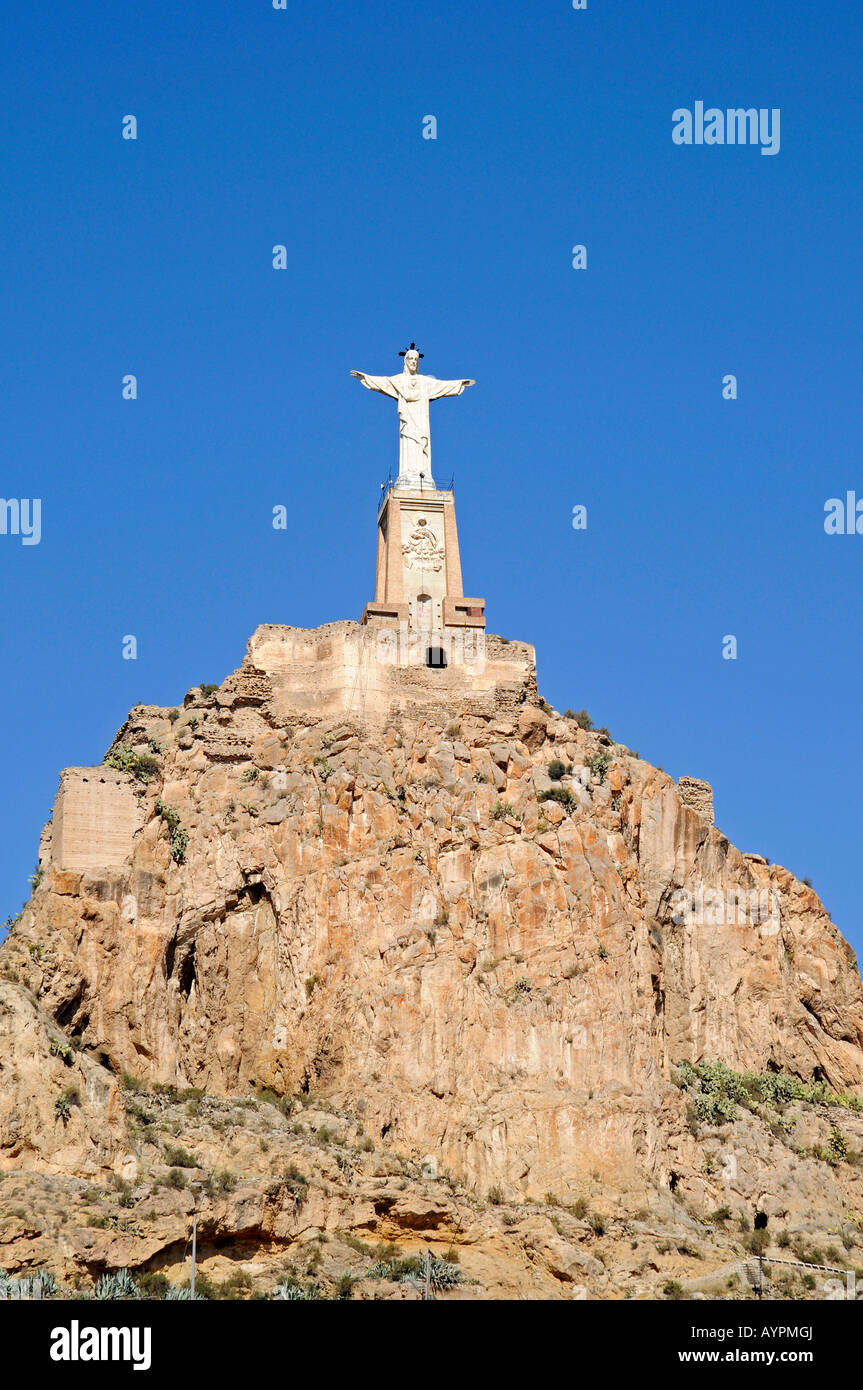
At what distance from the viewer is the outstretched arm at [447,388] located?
7362cm

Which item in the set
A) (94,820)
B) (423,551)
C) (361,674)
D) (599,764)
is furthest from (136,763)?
(599,764)

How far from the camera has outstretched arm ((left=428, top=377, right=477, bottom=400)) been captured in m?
73.6

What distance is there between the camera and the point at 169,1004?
2434 inches

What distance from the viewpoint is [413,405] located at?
73500 millimetres

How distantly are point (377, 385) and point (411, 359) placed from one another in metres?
1.35

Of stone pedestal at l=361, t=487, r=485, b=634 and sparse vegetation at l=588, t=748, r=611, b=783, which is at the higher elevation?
stone pedestal at l=361, t=487, r=485, b=634

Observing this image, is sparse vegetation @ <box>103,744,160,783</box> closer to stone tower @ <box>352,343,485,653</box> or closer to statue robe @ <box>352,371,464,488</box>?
stone tower @ <box>352,343,485,653</box>

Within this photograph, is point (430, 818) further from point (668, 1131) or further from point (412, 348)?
point (412, 348)

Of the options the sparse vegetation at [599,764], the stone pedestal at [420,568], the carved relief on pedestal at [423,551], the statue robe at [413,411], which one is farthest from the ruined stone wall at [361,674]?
the statue robe at [413,411]

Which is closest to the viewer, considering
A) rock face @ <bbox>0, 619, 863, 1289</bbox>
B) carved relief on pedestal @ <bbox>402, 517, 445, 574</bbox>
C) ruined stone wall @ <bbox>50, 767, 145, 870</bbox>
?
rock face @ <bbox>0, 619, 863, 1289</bbox>

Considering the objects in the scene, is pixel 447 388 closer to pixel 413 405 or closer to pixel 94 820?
pixel 413 405

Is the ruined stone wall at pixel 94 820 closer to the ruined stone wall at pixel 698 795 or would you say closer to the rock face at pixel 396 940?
the rock face at pixel 396 940

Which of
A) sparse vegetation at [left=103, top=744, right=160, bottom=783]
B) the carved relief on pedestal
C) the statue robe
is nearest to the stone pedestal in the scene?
the carved relief on pedestal
